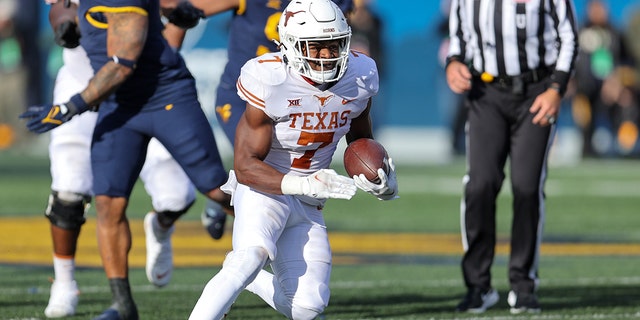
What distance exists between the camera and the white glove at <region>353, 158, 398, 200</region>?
5.38 metres

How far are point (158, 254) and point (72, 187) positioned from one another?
79cm

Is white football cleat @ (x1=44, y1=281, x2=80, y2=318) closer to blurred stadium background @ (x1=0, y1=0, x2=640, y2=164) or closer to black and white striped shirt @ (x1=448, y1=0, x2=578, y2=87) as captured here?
black and white striped shirt @ (x1=448, y1=0, x2=578, y2=87)

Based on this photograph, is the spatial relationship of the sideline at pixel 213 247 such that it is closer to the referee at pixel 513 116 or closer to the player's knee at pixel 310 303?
the referee at pixel 513 116

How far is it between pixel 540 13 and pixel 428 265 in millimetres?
2430

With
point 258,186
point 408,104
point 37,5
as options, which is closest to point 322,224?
point 258,186

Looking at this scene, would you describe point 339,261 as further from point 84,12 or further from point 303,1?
point 303,1

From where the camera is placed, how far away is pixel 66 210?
7.10 meters

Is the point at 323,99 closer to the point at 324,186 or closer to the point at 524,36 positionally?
the point at 324,186

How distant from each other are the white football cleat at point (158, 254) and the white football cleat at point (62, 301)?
675 millimetres

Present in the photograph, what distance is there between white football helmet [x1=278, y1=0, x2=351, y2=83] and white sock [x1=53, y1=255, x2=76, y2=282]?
80.5 inches

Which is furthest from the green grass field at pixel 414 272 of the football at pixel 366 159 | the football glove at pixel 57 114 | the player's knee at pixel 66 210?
the football at pixel 366 159

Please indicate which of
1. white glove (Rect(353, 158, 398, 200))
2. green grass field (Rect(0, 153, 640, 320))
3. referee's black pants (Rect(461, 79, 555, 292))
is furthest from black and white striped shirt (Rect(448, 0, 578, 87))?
white glove (Rect(353, 158, 398, 200))

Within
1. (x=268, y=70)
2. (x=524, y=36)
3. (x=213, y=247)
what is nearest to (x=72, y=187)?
(x=268, y=70)

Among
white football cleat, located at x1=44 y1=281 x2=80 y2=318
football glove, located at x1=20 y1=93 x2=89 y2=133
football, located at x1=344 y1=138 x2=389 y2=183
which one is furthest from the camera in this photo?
white football cleat, located at x1=44 y1=281 x2=80 y2=318
